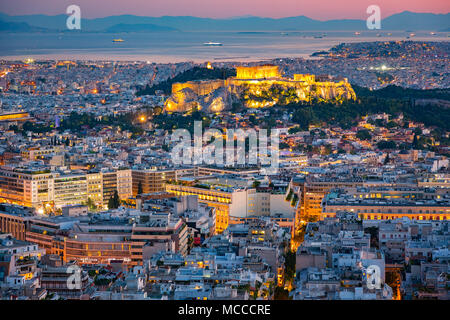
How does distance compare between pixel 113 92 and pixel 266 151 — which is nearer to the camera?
pixel 266 151

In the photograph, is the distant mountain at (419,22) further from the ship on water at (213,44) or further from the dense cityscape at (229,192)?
the ship on water at (213,44)

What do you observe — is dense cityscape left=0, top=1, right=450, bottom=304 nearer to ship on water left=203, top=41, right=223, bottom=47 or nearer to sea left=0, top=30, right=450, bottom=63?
sea left=0, top=30, right=450, bottom=63

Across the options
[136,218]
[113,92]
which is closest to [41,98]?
[113,92]

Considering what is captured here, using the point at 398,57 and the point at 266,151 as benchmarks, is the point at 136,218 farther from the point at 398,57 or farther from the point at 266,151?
the point at 398,57

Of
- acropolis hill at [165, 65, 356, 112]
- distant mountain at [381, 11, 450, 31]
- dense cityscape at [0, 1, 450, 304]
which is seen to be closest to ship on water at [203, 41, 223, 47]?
dense cityscape at [0, 1, 450, 304]

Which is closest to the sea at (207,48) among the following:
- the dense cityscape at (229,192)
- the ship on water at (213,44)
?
the ship on water at (213,44)

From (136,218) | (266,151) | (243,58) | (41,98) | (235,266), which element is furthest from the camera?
(243,58)
